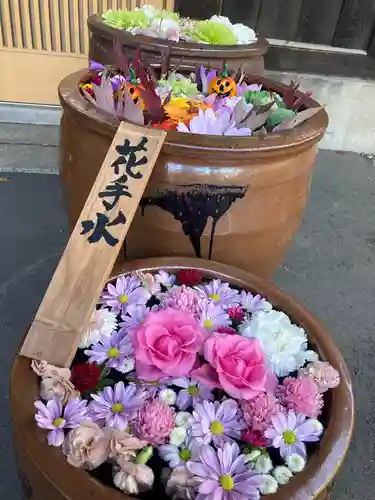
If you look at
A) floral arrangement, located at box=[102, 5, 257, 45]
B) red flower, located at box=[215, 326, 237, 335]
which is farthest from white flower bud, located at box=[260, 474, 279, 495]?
floral arrangement, located at box=[102, 5, 257, 45]

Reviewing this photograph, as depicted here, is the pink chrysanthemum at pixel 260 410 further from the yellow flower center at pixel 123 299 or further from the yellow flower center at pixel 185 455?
the yellow flower center at pixel 123 299

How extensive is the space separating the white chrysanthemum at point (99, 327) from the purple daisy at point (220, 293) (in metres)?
0.21

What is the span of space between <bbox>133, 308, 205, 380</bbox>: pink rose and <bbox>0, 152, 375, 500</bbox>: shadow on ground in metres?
0.62

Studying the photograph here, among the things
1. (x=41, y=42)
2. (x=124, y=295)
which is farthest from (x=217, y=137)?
(x=41, y=42)

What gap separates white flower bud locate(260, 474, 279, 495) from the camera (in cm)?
83

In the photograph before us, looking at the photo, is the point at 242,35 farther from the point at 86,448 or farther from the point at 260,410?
the point at 86,448

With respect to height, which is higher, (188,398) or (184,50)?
(184,50)

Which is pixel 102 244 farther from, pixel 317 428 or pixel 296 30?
pixel 296 30

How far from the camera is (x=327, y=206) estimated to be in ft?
9.13

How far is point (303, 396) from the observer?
0.96 m

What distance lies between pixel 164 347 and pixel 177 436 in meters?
0.16

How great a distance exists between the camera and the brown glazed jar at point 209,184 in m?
1.25

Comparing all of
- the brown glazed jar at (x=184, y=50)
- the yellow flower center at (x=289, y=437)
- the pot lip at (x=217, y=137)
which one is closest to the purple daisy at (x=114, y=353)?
the yellow flower center at (x=289, y=437)

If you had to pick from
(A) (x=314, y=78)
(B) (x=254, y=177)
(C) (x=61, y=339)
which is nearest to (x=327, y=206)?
(A) (x=314, y=78)
